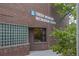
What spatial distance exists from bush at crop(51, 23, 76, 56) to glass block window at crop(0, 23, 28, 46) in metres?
6.76

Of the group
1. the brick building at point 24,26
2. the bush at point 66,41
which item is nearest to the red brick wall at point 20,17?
the brick building at point 24,26

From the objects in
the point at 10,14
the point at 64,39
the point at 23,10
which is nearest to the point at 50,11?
the point at 23,10

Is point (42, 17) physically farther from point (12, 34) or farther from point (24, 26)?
point (12, 34)

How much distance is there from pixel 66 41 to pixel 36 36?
13062 millimetres

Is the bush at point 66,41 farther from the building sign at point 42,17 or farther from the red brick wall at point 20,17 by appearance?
the building sign at point 42,17

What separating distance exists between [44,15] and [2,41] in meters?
8.03

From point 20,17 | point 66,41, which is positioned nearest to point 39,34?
point 20,17

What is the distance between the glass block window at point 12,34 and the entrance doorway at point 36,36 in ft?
8.44

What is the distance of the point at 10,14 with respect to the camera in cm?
1369

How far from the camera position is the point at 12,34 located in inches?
527

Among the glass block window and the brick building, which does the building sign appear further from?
the glass block window

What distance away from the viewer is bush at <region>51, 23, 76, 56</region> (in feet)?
18.4

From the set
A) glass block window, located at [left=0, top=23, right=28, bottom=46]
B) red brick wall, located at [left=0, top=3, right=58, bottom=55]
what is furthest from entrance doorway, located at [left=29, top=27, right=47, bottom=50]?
glass block window, located at [left=0, top=23, right=28, bottom=46]

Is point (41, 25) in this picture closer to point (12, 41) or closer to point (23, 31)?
point (23, 31)
